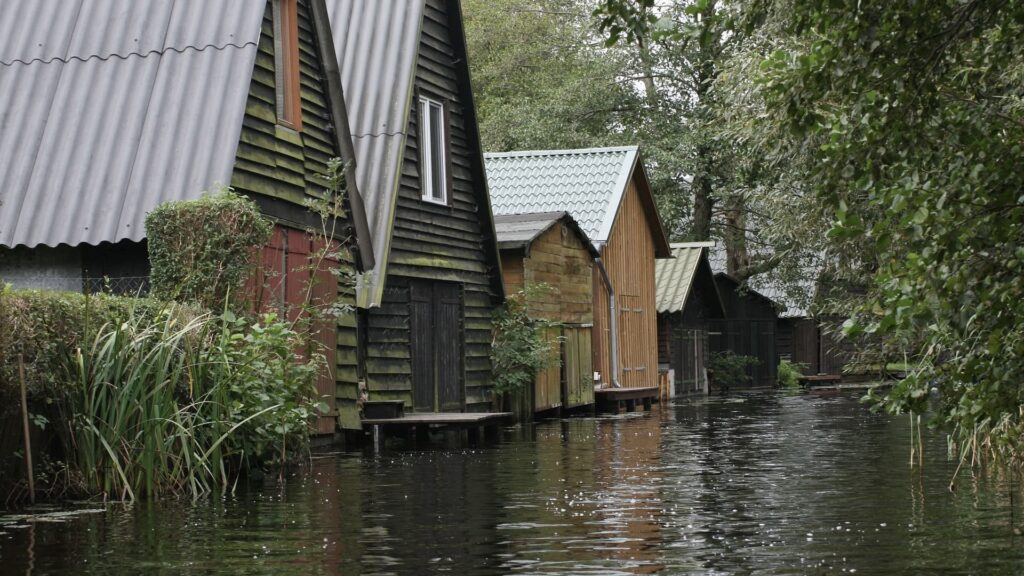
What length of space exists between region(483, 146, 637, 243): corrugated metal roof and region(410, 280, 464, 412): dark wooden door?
9.86 metres

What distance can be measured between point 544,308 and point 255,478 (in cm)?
1465

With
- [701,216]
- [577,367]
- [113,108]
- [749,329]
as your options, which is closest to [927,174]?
[113,108]

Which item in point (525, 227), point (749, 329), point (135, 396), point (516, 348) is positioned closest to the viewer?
point (135, 396)

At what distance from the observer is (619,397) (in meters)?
31.5

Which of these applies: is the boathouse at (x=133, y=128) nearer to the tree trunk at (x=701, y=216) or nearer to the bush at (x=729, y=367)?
the bush at (x=729, y=367)

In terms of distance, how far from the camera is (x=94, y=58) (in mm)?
15883

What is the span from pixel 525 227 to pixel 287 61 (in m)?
9.94

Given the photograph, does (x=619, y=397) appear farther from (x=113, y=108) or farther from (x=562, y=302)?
(x=113, y=108)

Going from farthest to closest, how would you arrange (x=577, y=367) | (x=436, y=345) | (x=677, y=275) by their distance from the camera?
1. (x=677, y=275)
2. (x=577, y=367)
3. (x=436, y=345)

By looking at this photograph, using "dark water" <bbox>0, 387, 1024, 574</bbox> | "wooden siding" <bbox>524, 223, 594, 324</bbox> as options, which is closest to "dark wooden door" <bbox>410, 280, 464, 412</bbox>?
"wooden siding" <bbox>524, 223, 594, 324</bbox>

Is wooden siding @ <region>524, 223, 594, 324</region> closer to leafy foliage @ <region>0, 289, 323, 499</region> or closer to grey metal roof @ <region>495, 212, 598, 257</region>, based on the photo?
grey metal roof @ <region>495, 212, 598, 257</region>

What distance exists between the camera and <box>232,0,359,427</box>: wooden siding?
16281mm

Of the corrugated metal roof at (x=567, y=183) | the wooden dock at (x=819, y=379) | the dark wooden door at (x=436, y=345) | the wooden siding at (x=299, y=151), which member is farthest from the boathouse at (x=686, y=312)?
the wooden siding at (x=299, y=151)

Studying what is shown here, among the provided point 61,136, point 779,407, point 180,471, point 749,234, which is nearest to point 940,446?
point 180,471
